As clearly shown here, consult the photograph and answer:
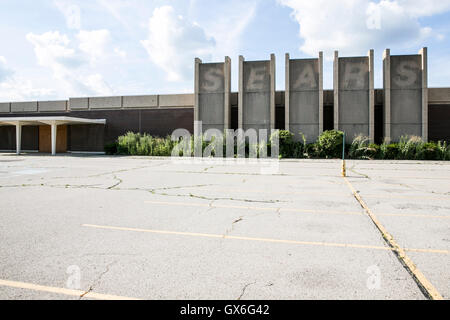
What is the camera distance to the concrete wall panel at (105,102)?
103 feet

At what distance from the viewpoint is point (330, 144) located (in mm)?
23609

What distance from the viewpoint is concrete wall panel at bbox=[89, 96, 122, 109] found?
3152 cm

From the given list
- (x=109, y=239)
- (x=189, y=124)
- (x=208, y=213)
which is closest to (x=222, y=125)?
(x=189, y=124)

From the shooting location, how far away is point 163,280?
3271mm

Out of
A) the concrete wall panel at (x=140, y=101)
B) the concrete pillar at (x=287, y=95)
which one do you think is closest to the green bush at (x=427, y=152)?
the concrete pillar at (x=287, y=95)

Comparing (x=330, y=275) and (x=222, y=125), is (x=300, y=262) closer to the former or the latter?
(x=330, y=275)

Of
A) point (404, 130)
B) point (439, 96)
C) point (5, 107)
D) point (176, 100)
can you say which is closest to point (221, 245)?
point (404, 130)

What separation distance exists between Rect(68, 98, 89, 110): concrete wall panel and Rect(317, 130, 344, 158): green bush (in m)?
24.1

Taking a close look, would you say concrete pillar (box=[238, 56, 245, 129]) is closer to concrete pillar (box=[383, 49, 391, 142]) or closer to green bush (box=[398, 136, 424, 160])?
concrete pillar (box=[383, 49, 391, 142])

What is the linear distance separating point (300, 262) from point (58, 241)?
137 inches

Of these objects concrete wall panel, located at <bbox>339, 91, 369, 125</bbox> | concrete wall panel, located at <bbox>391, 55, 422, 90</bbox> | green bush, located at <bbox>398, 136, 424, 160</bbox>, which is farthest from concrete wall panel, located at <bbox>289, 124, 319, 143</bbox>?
concrete wall panel, located at <bbox>391, 55, 422, 90</bbox>

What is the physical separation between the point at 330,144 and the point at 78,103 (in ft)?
85.1

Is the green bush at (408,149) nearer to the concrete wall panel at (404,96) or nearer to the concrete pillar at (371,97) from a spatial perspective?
the concrete wall panel at (404,96)
